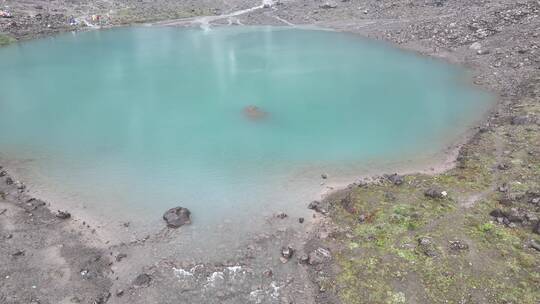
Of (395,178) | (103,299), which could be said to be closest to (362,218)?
(395,178)

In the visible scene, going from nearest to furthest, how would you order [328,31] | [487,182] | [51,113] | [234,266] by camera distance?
[234,266], [487,182], [51,113], [328,31]

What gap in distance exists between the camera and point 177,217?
95.4 feet

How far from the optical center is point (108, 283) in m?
23.7

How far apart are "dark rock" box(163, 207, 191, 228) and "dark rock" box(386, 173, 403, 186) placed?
1621 cm

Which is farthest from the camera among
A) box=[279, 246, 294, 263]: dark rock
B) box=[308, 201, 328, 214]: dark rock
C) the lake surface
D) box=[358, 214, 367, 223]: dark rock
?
the lake surface

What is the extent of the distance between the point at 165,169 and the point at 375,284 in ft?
69.4

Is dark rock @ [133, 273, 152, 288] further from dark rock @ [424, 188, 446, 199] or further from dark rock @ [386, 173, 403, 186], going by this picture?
dark rock @ [424, 188, 446, 199]

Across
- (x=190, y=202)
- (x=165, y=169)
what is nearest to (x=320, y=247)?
(x=190, y=202)

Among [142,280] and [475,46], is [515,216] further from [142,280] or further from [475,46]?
[475,46]

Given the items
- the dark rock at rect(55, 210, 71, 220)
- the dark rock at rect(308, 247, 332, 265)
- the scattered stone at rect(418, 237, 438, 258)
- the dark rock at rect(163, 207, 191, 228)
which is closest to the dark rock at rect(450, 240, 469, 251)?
the scattered stone at rect(418, 237, 438, 258)

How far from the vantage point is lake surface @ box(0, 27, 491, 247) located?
Result: 1291 inches

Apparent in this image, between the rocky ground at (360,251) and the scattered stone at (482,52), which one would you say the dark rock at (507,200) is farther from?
the scattered stone at (482,52)

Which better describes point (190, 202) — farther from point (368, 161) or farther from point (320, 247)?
point (368, 161)

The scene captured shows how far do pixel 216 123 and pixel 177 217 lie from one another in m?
17.5
